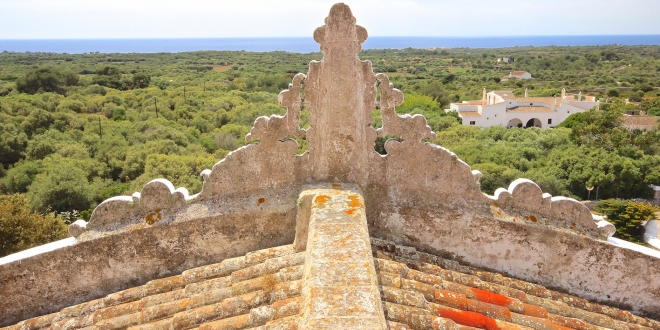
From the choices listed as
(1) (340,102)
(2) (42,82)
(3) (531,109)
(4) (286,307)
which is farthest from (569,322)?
(2) (42,82)

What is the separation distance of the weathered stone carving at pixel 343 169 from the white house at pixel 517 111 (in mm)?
46701

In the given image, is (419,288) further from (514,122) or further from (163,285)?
(514,122)

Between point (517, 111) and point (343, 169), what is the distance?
5245 centimetres

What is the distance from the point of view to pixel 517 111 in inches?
2071

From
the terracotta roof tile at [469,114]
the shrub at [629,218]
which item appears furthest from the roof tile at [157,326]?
the terracotta roof tile at [469,114]

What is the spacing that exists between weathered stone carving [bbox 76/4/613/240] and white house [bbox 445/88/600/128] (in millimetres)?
46701

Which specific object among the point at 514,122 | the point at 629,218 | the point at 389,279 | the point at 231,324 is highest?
the point at 389,279

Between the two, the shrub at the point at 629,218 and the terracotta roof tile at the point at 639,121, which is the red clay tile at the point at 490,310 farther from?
the terracotta roof tile at the point at 639,121

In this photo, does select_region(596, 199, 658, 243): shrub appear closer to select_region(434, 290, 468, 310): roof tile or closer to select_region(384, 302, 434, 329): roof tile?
select_region(434, 290, 468, 310): roof tile

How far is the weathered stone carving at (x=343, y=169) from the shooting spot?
485 cm

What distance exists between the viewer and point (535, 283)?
5.10 metres

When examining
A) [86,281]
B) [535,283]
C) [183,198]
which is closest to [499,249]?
[535,283]

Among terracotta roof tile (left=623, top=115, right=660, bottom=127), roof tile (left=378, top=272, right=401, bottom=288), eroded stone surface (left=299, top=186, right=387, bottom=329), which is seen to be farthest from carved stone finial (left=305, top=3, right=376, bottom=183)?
terracotta roof tile (left=623, top=115, right=660, bottom=127)

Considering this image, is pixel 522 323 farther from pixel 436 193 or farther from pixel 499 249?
pixel 436 193
